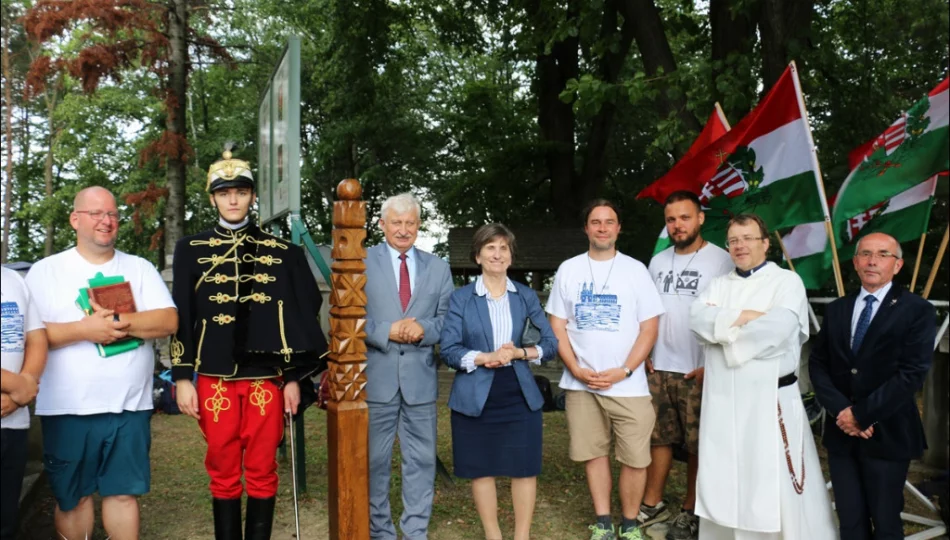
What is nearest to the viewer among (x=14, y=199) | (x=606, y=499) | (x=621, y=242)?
(x=606, y=499)

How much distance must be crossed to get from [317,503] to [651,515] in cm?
228

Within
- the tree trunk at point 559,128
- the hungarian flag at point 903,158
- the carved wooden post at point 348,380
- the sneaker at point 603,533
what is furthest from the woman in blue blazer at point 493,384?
the tree trunk at point 559,128

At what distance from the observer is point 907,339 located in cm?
379

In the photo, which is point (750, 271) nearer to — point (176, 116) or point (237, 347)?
point (237, 347)

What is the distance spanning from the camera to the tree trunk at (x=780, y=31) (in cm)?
702

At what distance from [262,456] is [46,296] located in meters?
1.19

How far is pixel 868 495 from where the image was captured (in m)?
3.93

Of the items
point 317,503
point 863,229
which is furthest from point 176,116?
point 863,229

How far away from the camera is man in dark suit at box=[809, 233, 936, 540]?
3775 mm

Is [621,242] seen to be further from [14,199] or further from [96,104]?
[14,199]

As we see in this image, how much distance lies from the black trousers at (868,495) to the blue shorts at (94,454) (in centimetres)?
336

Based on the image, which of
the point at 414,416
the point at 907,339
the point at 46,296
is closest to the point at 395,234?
the point at 414,416

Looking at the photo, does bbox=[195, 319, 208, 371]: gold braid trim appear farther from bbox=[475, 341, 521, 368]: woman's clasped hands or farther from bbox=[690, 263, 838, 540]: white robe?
bbox=[690, 263, 838, 540]: white robe

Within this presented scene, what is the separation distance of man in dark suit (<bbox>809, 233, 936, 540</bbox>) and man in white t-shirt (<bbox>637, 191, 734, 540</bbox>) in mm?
765
